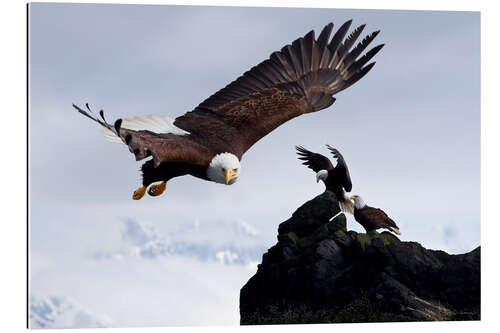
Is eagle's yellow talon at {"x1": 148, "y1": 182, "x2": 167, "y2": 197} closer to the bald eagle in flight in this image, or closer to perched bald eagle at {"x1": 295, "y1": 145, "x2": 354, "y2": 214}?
the bald eagle in flight

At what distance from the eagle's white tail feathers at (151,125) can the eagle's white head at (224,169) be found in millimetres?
406

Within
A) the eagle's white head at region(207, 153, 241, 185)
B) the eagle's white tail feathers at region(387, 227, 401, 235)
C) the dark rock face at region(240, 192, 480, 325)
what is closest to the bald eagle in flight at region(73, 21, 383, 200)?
the eagle's white head at region(207, 153, 241, 185)

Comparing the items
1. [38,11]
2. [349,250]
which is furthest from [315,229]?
[38,11]

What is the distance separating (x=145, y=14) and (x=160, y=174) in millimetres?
1240

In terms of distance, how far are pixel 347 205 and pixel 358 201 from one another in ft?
0.55

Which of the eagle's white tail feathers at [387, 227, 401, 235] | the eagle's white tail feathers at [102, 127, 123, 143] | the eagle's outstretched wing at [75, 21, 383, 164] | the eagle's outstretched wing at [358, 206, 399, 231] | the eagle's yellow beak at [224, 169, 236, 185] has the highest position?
the eagle's outstretched wing at [75, 21, 383, 164]

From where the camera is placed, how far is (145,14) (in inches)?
261

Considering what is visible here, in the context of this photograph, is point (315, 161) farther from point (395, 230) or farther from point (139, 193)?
point (139, 193)

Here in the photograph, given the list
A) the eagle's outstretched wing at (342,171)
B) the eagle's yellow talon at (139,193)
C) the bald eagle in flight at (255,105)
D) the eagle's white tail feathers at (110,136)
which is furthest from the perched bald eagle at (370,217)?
the eagle's white tail feathers at (110,136)

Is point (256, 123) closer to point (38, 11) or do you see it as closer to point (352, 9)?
point (352, 9)

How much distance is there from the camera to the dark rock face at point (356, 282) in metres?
6.71

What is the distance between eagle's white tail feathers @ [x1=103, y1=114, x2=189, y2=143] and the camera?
251 inches

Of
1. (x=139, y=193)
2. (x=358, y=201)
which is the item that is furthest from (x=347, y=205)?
(x=139, y=193)

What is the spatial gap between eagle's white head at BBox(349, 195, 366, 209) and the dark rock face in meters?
0.22
